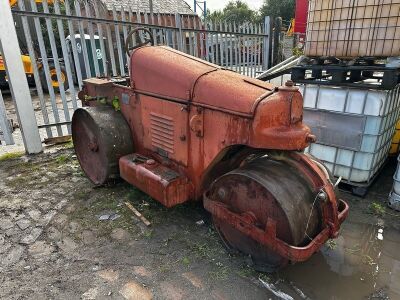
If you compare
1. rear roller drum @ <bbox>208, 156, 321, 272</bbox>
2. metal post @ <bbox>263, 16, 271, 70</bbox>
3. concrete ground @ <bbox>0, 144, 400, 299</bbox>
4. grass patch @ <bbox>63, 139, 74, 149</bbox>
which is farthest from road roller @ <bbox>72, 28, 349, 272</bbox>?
metal post @ <bbox>263, 16, 271, 70</bbox>

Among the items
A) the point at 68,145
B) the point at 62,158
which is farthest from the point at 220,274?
the point at 68,145

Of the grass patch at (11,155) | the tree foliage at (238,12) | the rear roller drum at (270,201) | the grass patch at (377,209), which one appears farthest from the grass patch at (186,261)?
the tree foliage at (238,12)

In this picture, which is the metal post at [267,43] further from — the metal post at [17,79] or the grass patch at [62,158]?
the metal post at [17,79]

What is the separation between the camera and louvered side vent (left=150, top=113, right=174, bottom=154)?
3004 millimetres

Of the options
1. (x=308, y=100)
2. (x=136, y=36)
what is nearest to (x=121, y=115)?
(x=308, y=100)

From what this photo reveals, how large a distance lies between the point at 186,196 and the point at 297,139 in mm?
1161

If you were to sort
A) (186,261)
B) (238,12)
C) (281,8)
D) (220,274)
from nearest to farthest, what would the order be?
(220,274) < (186,261) < (281,8) < (238,12)

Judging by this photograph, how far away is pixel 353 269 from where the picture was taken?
8.70 ft

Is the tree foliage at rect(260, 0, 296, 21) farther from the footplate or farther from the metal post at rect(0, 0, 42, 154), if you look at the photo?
the footplate

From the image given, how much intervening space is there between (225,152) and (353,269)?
148cm

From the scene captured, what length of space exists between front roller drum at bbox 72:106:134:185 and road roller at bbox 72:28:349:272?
0.5 inches

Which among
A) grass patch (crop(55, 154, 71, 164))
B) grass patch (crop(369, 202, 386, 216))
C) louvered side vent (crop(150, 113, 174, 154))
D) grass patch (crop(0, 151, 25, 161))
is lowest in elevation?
grass patch (crop(369, 202, 386, 216))

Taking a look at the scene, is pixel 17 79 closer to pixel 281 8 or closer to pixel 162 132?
pixel 162 132

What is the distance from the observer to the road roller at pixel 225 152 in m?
2.21
